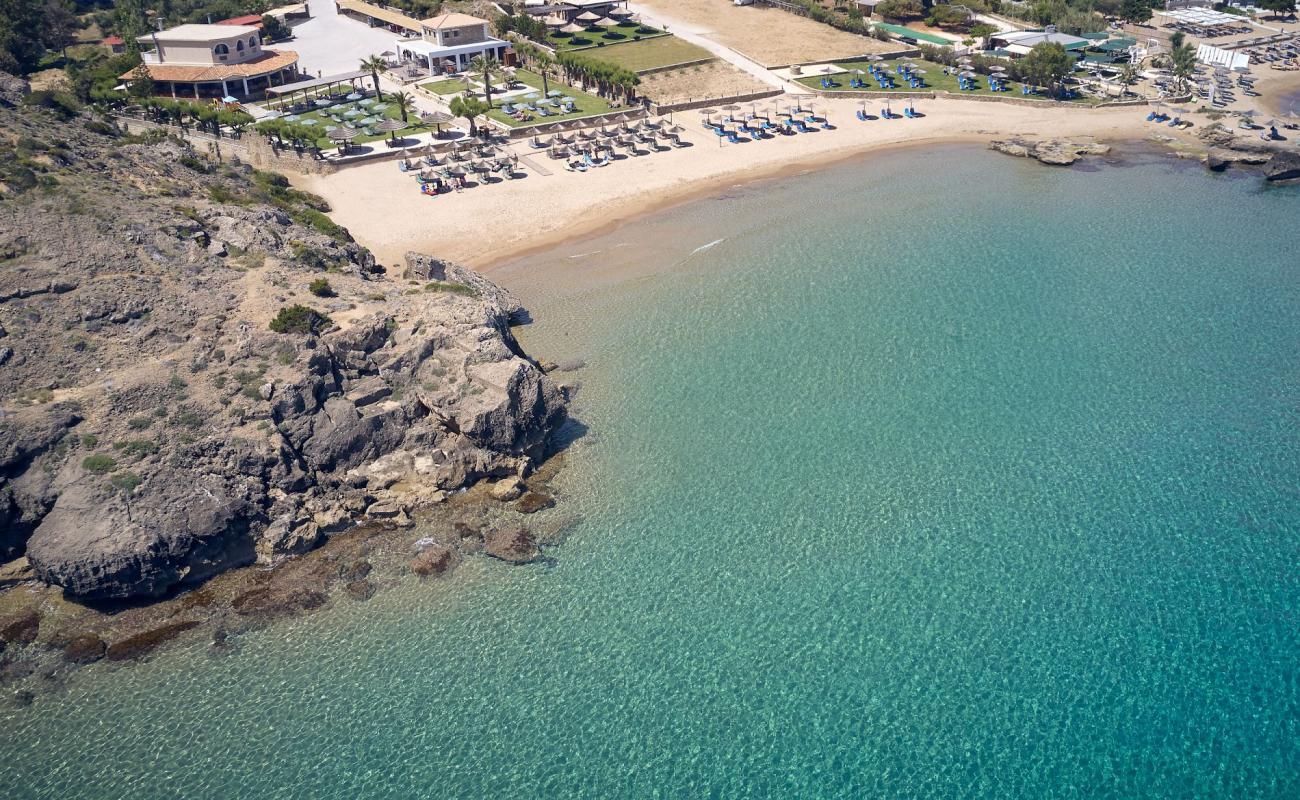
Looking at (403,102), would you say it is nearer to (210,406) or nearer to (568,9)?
(568,9)

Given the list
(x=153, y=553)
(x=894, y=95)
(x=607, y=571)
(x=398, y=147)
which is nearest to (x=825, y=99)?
(x=894, y=95)

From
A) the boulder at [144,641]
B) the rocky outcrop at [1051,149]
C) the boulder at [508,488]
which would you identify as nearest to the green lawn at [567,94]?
the rocky outcrop at [1051,149]

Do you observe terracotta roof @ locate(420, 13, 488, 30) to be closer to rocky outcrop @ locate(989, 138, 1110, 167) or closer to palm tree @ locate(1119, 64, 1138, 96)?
rocky outcrop @ locate(989, 138, 1110, 167)

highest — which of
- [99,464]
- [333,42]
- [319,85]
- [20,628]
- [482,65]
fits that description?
[333,42]

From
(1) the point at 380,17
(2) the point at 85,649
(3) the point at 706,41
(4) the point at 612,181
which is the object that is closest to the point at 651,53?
(3) the point at 706,41

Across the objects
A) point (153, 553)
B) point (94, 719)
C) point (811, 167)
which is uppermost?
point (811, 167)

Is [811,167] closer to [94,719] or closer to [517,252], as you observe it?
[517,252]

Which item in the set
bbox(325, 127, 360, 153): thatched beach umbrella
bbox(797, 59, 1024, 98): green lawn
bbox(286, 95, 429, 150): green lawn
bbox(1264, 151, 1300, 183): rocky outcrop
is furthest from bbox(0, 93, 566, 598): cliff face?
bbox(1264, 151, 1300, 183): rocky outcrop
